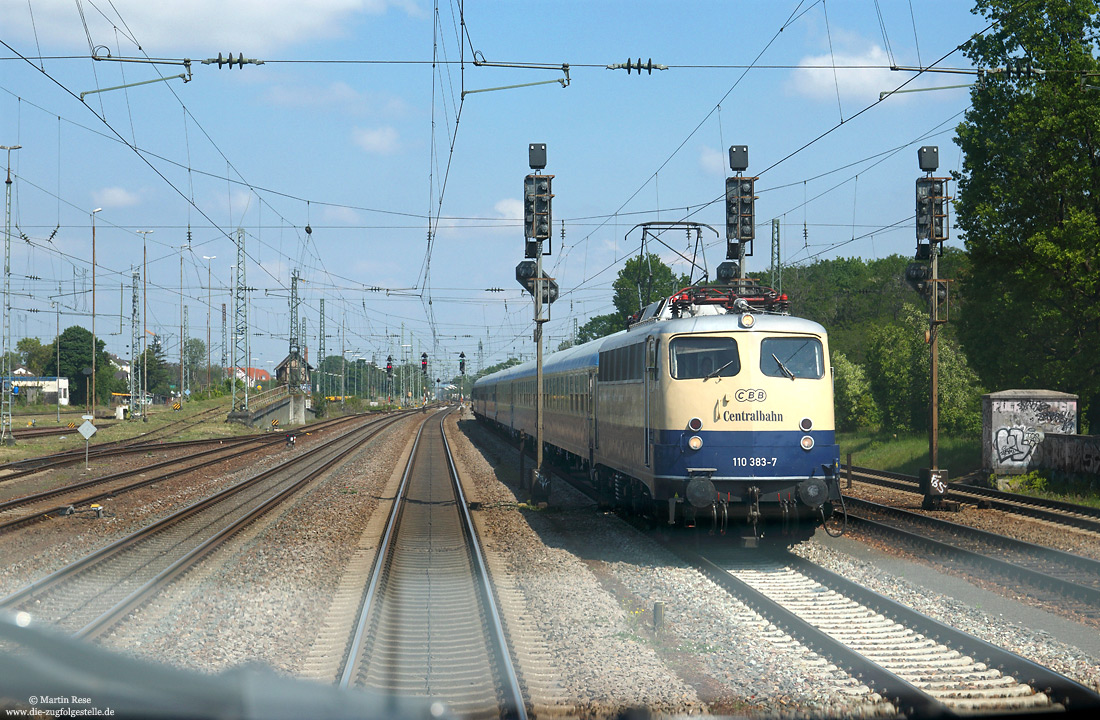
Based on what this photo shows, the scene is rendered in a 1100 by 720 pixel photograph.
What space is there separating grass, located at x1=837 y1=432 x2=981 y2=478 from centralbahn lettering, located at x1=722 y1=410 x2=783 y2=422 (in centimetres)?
1350

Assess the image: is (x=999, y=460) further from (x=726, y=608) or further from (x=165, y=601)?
(x=165, y=601)

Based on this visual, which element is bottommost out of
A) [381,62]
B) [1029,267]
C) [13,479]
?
[13,479]

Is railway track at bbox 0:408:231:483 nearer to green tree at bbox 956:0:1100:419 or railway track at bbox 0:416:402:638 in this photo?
railway track at bbox 0:416:402:638

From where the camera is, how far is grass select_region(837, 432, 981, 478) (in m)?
27.9

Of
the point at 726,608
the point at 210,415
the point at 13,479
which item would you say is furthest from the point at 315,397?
the point at 726,608

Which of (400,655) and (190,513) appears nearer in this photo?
(400,655)

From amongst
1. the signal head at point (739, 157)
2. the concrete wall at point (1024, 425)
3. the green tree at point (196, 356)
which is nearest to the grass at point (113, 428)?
the signal head at point (739, 157)

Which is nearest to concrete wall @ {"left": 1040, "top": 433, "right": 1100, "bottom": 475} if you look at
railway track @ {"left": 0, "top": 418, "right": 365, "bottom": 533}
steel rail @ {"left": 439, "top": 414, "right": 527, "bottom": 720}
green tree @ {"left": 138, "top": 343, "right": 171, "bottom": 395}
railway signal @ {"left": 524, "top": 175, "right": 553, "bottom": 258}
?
railway signal @ {"left": 524, "top": 175, "right": 553, "bottom": 258}

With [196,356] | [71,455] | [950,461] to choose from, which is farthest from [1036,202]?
[196,356]

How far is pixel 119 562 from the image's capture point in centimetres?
1253

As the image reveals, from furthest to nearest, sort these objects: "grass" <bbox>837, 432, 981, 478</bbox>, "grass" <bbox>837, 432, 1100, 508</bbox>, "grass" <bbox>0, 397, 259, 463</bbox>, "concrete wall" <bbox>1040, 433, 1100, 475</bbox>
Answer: "grass" <bbox>0, 397, 259, 463</bbox> < "grass" <bbox>837, 432, 981, 478</bbox> < "grass" <bbox>837, 432, 1100, 508</bbox> < "concrete wall" <bbox>1040, 433, 1100, 475</bbox>

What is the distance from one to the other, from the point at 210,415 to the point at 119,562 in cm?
5205

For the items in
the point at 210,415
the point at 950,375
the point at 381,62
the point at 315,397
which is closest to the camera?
the point at 381,62

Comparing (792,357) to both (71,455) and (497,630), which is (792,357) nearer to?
(497,630)
